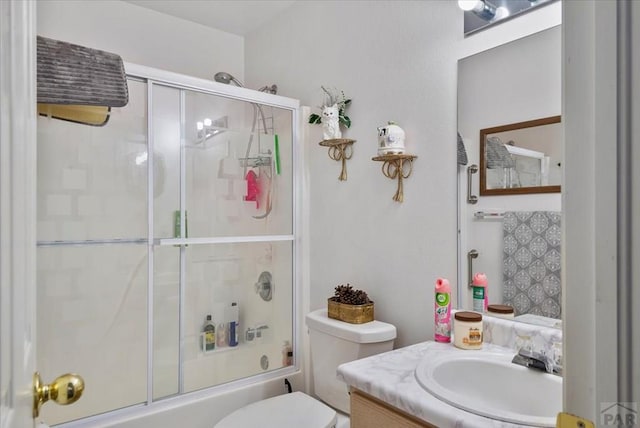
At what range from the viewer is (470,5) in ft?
4.66

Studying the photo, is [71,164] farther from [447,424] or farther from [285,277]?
[447,424]

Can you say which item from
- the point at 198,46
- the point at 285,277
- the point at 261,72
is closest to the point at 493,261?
the point at 285,277

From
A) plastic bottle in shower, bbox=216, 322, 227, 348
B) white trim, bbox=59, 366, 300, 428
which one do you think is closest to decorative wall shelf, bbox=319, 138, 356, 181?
plastic bottle in shower, bbox=216, 322, 227, 348

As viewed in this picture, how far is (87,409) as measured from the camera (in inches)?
68.2

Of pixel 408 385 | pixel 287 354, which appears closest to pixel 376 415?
pixel 408 385

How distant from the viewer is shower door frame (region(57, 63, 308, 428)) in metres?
1.75

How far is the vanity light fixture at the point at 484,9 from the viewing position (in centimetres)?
135

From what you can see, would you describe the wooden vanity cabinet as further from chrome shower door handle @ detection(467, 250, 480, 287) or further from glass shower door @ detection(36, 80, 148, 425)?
glass shower door @ detection(36, 80, 148, 425)

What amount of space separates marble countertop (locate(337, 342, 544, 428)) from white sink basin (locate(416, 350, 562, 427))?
32 mm

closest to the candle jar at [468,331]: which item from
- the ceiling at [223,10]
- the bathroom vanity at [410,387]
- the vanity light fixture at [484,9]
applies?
the bathroom vanity at [410,387]

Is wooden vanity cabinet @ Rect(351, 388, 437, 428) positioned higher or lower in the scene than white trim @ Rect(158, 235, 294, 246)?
lower

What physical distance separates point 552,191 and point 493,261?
314 mm

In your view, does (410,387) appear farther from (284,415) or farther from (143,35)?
(143,35)

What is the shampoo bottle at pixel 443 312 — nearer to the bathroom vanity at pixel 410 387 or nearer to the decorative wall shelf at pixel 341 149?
the bathroom vanity at pixel 410 387
